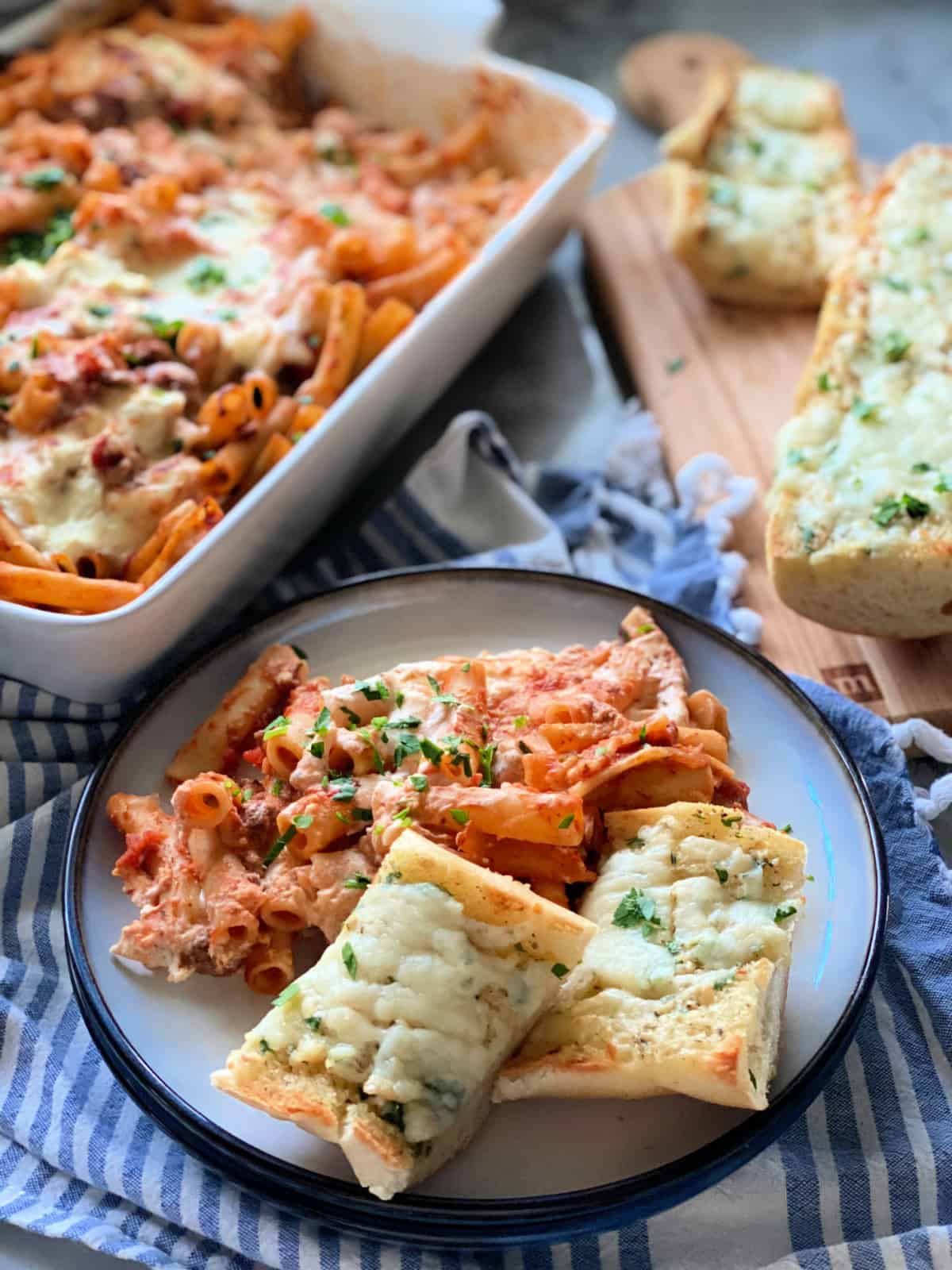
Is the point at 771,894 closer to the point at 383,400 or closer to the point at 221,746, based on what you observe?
the point at 221,746

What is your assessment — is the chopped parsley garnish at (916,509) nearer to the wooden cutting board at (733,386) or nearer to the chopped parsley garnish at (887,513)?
the chopped parsley garnish at (887,513)

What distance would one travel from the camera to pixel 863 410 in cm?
274

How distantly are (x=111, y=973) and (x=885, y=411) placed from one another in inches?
70.5

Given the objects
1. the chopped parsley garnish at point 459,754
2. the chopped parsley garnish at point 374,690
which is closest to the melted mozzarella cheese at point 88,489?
Answer: the chopped parsley garnish at point 374,690

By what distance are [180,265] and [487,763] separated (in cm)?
156

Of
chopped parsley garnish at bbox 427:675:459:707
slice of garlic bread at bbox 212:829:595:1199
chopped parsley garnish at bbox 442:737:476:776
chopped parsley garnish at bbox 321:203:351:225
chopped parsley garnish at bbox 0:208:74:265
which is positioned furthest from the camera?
chopped parsley garnish at bbox 321:203:351:225

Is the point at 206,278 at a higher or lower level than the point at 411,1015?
higher

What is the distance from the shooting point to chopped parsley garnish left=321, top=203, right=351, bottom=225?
10.8 ft

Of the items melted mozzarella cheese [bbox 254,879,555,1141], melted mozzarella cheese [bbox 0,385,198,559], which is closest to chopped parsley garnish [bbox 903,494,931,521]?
melted mozzarella cheese [bbox 254,879,555,1141]

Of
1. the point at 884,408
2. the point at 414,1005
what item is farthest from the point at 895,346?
the point at 414,1005

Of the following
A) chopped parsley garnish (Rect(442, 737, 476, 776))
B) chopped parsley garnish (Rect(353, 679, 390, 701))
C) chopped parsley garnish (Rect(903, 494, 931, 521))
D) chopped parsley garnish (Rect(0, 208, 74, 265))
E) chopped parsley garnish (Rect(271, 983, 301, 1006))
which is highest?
chopped parsley garnish (Rect(0, 208, 74, 265))

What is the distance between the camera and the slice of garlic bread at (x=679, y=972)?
1.81m

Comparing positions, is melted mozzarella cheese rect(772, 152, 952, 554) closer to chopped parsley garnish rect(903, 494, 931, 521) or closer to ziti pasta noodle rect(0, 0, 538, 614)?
chopped parsley garnish rect(903, 494, 931, 521)

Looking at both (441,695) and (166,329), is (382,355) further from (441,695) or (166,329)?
(441,695)
